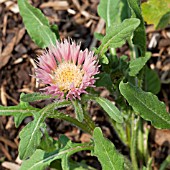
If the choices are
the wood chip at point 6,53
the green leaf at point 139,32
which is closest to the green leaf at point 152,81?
the green leaf at point 139,32

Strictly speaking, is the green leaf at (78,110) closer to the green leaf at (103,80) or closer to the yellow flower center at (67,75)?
the yellow flower center at (67,75)

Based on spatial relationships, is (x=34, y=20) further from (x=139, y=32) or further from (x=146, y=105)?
(x=146, y=105)

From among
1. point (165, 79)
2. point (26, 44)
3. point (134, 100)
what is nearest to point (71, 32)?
point (26, 44)

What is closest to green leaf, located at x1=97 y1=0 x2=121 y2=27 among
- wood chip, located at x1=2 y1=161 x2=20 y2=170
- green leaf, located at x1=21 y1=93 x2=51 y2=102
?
green leaf, located at x1=21 y1=93 x2=51 y2=102

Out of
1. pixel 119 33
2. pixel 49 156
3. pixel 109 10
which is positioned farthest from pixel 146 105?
pixel 109 10

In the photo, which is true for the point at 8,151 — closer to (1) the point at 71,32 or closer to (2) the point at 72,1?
(1) the point at 71,32
